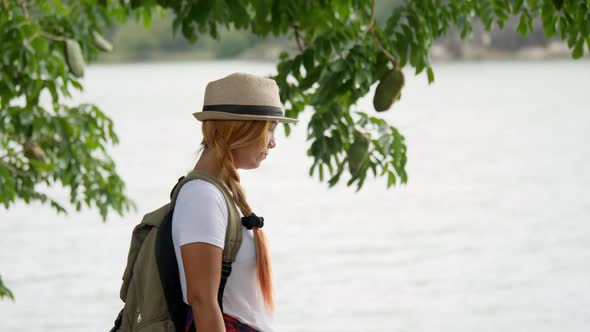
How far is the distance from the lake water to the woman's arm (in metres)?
0.42

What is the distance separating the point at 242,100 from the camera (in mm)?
3389

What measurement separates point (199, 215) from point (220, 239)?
0.08 metres

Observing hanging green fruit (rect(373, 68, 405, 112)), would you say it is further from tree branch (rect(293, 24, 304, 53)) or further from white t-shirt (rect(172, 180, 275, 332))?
white t-shirt (rect(172, 180, 275, 332))

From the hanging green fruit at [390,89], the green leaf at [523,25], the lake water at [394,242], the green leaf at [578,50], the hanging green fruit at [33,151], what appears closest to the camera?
the green leaf at [578,50]

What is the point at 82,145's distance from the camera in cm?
751

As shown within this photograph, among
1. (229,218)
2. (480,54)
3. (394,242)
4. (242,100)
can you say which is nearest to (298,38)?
(242,100)

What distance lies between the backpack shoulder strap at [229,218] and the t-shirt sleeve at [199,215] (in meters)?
0.02

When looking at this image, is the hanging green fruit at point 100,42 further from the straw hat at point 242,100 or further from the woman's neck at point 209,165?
the woman's neck at point 209,165

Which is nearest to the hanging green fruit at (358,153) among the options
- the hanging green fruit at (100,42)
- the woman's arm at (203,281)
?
the hanging green fruit at (100,42)

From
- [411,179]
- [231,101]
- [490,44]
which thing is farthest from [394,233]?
[490,44]

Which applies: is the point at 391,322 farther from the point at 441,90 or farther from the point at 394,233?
the point at 441,90

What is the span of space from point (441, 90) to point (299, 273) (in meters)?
49.5

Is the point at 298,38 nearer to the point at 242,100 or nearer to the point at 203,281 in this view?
the point at 242,100

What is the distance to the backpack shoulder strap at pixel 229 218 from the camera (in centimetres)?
329
